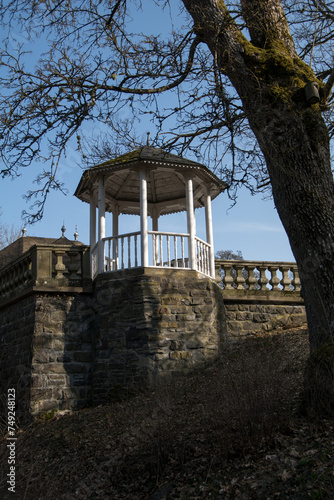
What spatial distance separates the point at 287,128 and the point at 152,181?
7.25m

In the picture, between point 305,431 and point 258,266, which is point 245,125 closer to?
point 305,431

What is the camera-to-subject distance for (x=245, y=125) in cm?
779

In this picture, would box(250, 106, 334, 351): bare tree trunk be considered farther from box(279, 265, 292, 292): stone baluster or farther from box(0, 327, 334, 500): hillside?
box(279, 265, 292, 292): stone baluster

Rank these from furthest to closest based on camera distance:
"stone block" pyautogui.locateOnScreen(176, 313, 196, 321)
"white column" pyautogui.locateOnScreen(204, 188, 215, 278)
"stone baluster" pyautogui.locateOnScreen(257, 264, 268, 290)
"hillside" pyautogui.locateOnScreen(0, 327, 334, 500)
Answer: "stone baluster" pyautogui.locateOnScreen(257, 264, 268, 290), "white column" pyautogui.locateOnScreen(204, 188, 215, 278), "stone block" pyautogui.locateOnScreen(176, 313, 196, 321), "hillside" pyautogui.locateOnScreen(0, 327, 334, 500)

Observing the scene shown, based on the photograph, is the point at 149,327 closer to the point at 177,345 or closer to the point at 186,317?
the point at 177,345

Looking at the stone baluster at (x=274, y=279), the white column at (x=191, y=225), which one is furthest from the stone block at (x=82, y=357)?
the stone baluster at (x=274, y=279)

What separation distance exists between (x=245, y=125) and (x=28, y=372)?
671cm

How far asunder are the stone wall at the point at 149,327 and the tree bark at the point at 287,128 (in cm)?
495

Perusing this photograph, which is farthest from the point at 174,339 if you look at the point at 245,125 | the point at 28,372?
the point at 245,125

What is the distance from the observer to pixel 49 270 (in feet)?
39.2

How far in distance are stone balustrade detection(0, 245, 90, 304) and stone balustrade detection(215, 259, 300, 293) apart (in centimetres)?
323

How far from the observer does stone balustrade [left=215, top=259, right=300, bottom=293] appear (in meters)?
13.6

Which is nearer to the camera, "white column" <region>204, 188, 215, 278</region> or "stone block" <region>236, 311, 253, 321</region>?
"white column" <region>204, 188, 215, 278</region>

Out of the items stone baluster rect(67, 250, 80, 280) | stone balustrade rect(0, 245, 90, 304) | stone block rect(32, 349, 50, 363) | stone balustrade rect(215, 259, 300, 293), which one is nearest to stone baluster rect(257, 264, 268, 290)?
stone balustrade rect(215, 259, 300, 293)
